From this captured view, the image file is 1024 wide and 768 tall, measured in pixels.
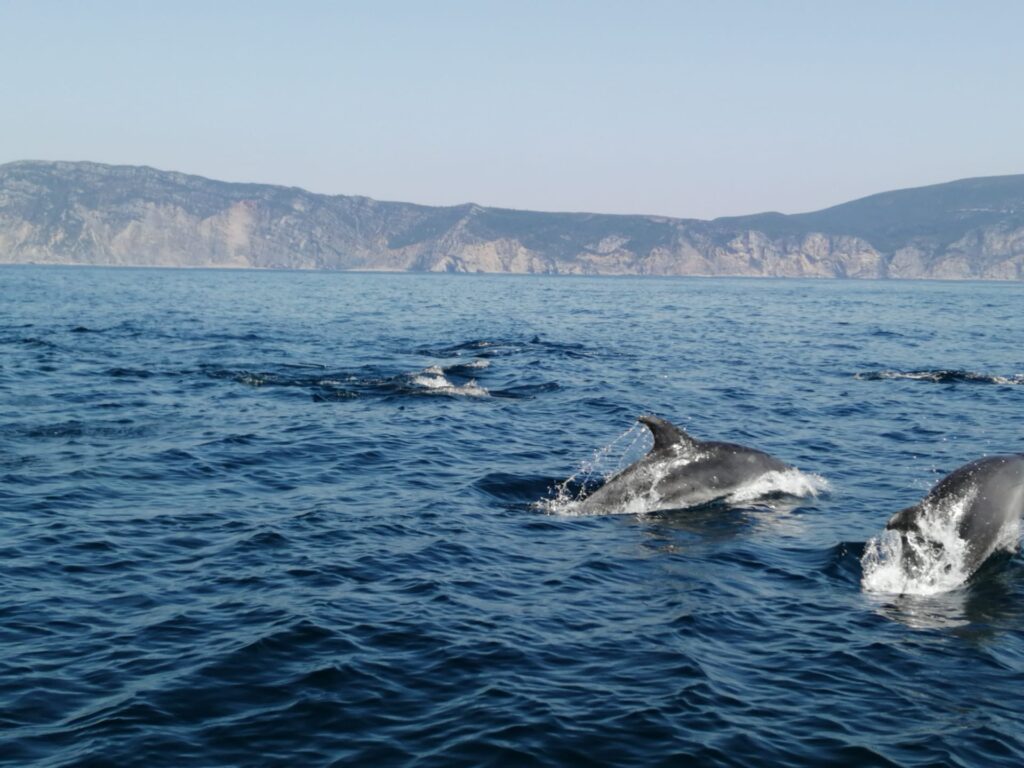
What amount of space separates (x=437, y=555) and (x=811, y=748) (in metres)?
6.86

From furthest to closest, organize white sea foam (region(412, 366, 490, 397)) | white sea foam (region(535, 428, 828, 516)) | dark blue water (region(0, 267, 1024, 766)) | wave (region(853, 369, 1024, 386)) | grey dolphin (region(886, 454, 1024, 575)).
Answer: wave (region(853, 369, 1024, 386))
white sea foam (region(412, 366, 490, 397))
white sea foam (region(535, 428, 828, 516))
grey dolphin (region(886, 454, 1024, 575))
dark blue water (region(0, 267, 1024, 766))

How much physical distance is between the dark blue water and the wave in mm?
5152

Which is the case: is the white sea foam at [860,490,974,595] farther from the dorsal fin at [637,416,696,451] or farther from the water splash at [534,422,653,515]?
the water splash at [534,422,653,515]

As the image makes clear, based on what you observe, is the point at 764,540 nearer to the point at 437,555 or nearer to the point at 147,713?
the point at 437,555

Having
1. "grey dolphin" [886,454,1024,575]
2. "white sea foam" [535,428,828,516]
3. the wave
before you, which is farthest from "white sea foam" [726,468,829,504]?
the wave

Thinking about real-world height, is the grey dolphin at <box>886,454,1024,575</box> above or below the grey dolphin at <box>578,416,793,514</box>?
above

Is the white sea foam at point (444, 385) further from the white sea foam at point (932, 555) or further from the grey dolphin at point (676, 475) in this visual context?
the white sea foam at point (932, 555)

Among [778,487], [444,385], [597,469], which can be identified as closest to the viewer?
[778,487]

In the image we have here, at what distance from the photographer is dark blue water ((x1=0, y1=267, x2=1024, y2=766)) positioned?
8.96 meters

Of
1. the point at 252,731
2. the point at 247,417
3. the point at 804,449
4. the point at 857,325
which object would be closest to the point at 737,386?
the point at 804,449

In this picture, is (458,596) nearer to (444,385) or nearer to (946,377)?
(444,385)

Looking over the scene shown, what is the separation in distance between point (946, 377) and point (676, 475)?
72.8ft

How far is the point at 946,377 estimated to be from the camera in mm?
35875

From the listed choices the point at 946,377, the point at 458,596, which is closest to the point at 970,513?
the point at 458,596
